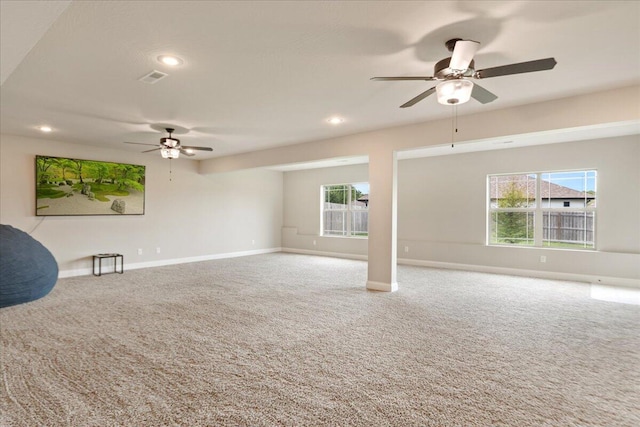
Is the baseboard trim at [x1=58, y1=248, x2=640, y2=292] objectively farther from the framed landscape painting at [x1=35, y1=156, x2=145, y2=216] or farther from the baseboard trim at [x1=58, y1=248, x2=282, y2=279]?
the framed landscape painting at [x1=35, y1=156, x2=145, y2=216]

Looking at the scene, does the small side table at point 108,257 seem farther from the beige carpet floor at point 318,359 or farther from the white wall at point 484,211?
the white wall at point 484,211

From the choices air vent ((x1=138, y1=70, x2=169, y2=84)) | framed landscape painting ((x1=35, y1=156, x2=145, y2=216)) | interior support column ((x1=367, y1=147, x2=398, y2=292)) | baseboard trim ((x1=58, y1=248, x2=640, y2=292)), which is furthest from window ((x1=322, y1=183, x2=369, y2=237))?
air vent ((x1=138, y1=70, x2=169, y2=84))

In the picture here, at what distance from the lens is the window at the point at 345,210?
924 cm

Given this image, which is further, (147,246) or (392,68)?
(147,246)

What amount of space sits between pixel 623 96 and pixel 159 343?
5311 mm

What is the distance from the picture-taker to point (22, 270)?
4328 millimetres

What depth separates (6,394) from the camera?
2.23 meters

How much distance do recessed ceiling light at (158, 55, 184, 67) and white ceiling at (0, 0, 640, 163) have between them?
5cm

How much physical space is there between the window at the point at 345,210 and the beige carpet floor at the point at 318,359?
4281 millimetres

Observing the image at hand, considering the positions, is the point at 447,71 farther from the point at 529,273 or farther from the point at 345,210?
the point at 345,210

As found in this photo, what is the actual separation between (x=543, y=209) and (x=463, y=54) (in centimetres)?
569

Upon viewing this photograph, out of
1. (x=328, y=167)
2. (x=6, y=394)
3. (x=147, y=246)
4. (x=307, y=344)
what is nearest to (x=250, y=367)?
(x=307, y=344)

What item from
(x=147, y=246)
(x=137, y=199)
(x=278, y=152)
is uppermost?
(x=278, y=152)

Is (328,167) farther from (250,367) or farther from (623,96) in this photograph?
(250,367)
